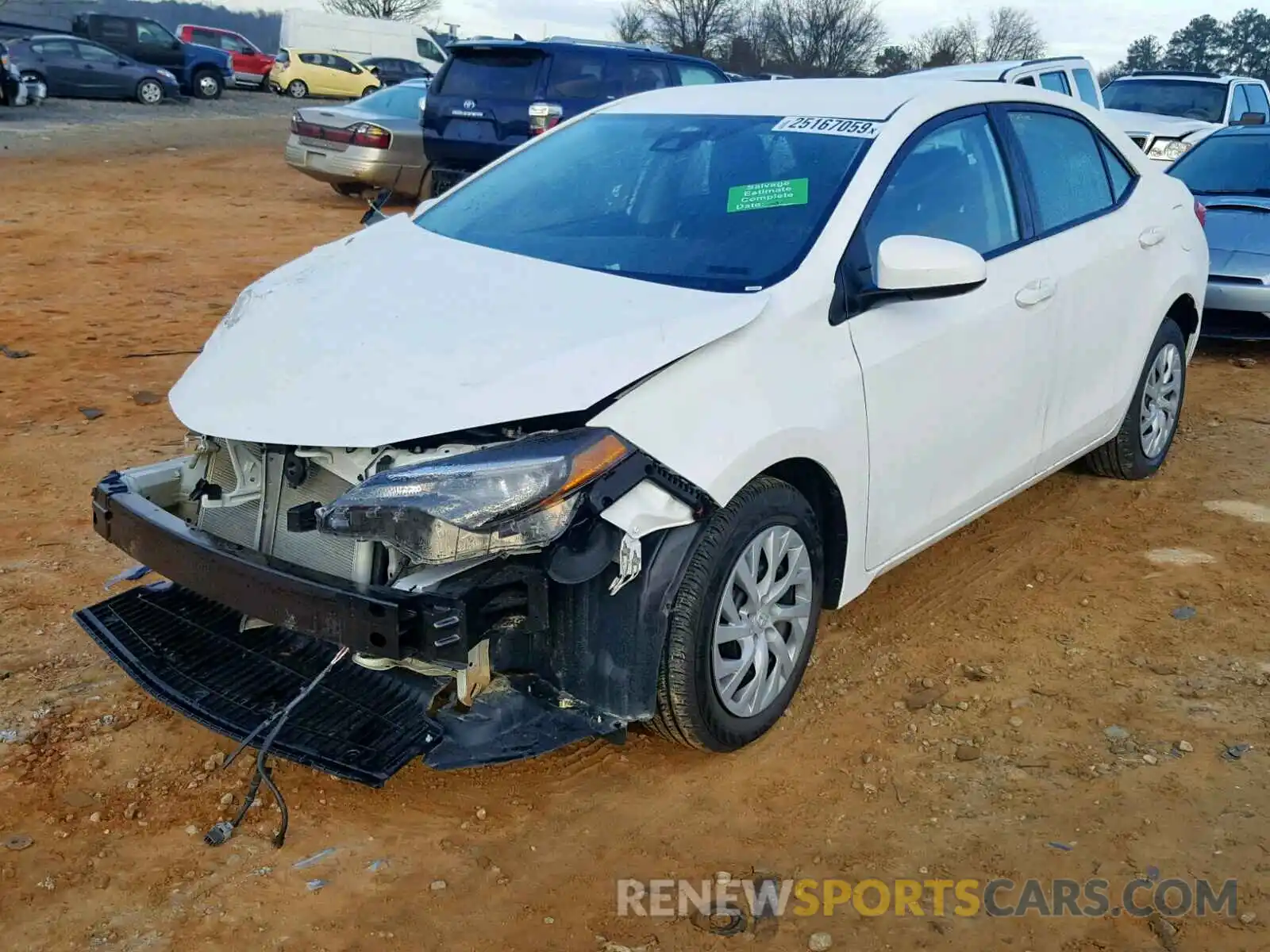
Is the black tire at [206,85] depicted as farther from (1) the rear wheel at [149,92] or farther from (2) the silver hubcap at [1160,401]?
(2) the silver hubcap at [1160,401]

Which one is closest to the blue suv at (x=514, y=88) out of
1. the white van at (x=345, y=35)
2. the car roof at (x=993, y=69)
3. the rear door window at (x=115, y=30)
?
the car roof at (x=993, y=69)

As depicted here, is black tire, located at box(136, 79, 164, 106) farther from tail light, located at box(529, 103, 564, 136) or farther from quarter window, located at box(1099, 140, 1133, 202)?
quarter window, located at box(1099, 140, 1133, 202)

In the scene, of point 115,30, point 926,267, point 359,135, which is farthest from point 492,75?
point 115,30

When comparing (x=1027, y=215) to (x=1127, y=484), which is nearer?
(x=1027, y=215)

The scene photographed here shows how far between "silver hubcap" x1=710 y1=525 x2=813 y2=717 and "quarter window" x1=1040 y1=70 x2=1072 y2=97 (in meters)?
9.24

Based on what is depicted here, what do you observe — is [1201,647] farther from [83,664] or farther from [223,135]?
[223,135]

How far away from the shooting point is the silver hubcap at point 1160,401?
17.1ft

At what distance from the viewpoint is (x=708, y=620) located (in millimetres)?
2986

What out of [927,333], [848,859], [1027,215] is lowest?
[848,859]

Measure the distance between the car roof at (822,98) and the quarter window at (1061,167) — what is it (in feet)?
0.48

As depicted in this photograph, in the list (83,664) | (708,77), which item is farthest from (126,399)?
(708,77)

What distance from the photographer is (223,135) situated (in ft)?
70.8

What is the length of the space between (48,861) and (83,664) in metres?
0.98

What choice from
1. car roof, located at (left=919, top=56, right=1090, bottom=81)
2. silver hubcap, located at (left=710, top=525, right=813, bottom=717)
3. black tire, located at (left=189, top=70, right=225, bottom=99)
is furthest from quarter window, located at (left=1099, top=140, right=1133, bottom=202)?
black tire, located at (left=189, top=70, right=225, bottom=99)
